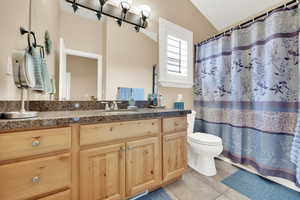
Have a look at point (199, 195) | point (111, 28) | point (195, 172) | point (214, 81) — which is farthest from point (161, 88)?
point (199, 195)

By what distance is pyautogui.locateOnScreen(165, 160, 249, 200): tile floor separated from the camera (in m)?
1.20

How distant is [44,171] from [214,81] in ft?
7.06

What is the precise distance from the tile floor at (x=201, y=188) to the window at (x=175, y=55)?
125cm

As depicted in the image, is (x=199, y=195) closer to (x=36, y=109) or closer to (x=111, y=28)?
(x=36, y=109)

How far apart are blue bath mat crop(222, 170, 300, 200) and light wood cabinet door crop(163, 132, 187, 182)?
1.81 ft

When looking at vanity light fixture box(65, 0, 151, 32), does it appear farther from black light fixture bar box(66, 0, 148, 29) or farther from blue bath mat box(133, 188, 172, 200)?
blue bath mat box(133, 188, 172, 200)

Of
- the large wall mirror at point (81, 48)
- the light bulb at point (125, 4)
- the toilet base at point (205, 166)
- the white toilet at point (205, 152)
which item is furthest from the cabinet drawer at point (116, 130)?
the light bulb at point (125, 4)

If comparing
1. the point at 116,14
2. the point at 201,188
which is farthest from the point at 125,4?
the point at 201,188

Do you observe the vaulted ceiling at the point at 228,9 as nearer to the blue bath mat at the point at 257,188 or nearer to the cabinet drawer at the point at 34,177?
the blue bath mat at the point at 257,188

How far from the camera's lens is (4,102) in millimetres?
805

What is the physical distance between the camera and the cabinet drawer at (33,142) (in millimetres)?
631

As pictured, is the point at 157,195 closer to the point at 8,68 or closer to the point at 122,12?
the point at 8,68

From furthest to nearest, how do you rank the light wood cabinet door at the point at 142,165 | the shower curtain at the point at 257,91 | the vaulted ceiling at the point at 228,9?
the vaulted ceiling at the point at 228,9 < the shower curtain at the point at 257,91 < the light wood cabinet door at the point at 142,165

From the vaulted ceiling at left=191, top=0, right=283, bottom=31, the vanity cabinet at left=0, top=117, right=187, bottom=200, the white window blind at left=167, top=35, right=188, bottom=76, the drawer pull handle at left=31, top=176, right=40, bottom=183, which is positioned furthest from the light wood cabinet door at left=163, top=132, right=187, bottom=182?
the vaulted ceiling at left=191, top=0, right=283, bottom=31
